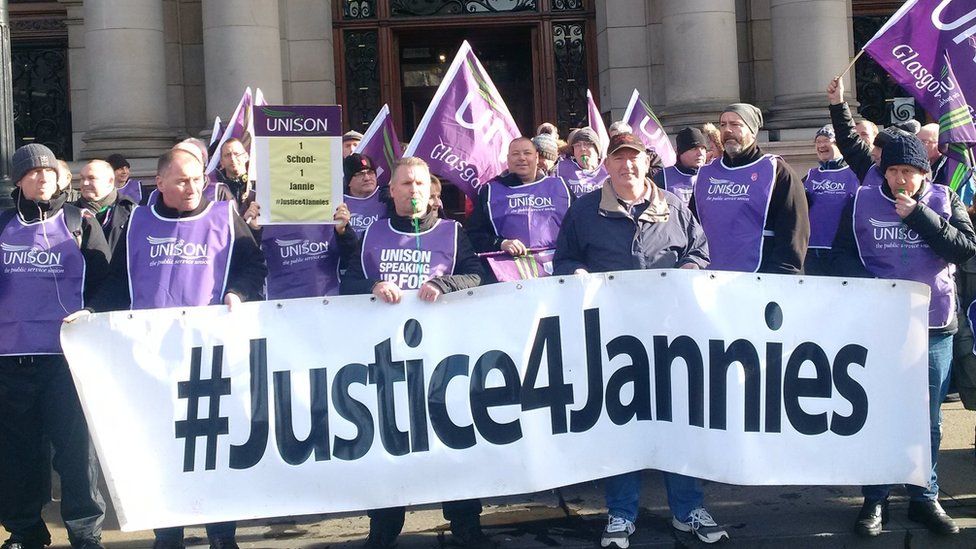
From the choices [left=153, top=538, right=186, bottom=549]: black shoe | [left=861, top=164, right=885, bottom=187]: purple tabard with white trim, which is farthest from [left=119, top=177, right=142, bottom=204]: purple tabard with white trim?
[left=861, top=164, right=885, bottom=187]: purple tabard with white trim

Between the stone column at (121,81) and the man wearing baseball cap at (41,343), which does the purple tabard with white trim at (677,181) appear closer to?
the man wearing baseball cap at (41,343)

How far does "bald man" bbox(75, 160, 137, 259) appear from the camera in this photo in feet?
20.8

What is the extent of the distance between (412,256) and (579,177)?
2.82 meters

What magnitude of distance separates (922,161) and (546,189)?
2341 millimetres

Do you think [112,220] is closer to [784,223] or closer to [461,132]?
[461,132]

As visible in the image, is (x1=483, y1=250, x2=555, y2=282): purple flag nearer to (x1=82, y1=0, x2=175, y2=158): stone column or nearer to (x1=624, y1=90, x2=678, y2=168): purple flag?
(x1=624, y1=90, x2=678, y2=168): purple flag

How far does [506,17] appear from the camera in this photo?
14.0m

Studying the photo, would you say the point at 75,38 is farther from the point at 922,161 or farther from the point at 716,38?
the point at 922,161

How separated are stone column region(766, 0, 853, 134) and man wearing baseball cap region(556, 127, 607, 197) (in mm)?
4785

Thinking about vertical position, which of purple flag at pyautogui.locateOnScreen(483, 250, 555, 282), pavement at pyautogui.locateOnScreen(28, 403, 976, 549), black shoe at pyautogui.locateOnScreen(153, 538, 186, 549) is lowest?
pavement at pyautogui.locateOnScreen(28, 403, 976, 549)

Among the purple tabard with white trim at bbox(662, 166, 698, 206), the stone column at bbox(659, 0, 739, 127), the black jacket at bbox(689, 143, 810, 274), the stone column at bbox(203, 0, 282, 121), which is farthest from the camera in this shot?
the stone column at bbox(659, 0, 739, 127)

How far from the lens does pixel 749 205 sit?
6.59 m

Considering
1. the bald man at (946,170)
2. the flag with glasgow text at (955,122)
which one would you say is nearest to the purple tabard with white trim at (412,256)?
the flag with glasgow text at (955,122)

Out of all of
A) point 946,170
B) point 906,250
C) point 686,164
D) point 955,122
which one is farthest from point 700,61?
point 906,250
